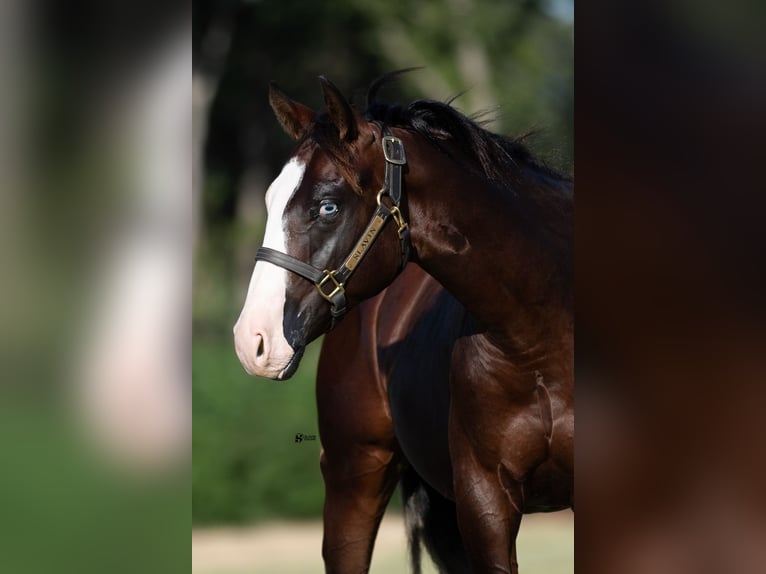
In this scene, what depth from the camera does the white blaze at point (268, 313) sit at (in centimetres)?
209

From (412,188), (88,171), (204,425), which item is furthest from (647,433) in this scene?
(204,425)

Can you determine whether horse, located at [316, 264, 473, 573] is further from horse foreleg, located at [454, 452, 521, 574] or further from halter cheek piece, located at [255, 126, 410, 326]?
halter cheek piece, located at [255, 126, 410, 326]

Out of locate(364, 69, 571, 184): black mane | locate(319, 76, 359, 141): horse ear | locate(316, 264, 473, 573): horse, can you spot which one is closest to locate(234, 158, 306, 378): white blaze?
locate(319, 76, 359, 141): horse ear

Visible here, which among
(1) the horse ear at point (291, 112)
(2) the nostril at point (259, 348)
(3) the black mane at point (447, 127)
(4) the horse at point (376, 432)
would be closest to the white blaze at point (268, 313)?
(2) the nostril at point (259, 348)

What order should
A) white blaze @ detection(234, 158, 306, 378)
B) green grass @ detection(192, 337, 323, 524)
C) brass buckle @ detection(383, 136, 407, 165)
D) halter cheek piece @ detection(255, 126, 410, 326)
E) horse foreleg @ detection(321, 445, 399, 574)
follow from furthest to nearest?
green grass @ detection(192, 337, 323, 524) < horse foreleg @ detection(321, 445, 399, 574) < brass buckle @ detection(383, 136, 407, 165) < halter cheek piece @ detection(255, 126, 410, 326) < white blaze @ detection(234, 158, 306, 378)

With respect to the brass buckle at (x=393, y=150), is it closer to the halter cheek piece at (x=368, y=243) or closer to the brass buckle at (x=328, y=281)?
the halter cheek piece at (x=368, y=243)

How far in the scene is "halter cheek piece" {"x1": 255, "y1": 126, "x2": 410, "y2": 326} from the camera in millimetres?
2197

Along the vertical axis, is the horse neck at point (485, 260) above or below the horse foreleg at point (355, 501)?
above

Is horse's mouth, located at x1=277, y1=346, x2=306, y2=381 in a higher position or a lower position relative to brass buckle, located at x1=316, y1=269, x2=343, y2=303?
lower

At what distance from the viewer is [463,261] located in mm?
2381

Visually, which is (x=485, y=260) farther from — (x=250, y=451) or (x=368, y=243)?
(x=250, y=451)

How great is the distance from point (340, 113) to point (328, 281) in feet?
1.27

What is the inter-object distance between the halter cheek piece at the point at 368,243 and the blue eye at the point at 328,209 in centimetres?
10

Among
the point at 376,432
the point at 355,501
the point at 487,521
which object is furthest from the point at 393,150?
the point at 355,501
